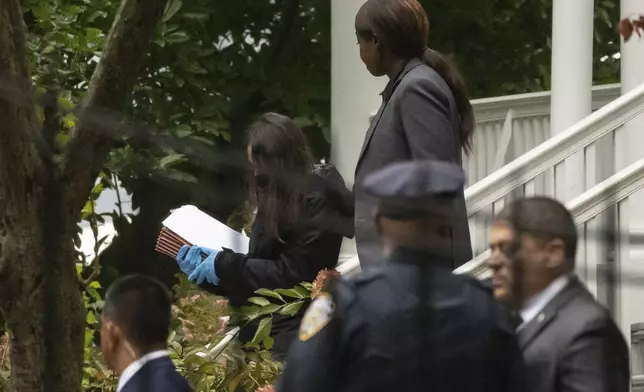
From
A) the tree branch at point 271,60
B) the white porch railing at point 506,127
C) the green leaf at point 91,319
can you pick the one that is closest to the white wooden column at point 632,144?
the white porch railing at point 506,127

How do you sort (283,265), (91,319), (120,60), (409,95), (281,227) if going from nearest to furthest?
(120,60) < (409,95) < (281,227) < (283,265) < (91,319)

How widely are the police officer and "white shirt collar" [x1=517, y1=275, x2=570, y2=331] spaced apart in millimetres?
129

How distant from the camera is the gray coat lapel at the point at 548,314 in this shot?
7.57 feet

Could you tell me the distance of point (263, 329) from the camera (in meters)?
3.69

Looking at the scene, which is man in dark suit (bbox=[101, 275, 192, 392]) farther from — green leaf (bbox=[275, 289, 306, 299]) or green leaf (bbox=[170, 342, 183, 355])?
green leaf (bbox=[170, 342, 183, 355])

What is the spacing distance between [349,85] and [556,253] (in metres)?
4.50

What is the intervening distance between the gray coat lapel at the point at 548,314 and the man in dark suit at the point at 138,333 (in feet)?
2.36

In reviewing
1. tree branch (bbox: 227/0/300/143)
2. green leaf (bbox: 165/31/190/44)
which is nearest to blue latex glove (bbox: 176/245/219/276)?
green leaf (bbox: 165/31/190/44)

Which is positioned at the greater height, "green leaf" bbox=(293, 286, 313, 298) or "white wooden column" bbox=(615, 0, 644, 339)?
"green leaf" bbox=(293, 286, 313, 298)

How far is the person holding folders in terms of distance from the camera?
3104 mm

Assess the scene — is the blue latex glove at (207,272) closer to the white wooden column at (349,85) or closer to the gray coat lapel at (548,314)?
the gray coat lapel at (548,314)

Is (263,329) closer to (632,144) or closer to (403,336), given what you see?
(403,336)

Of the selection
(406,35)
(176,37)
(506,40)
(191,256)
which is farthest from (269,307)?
(506,40)

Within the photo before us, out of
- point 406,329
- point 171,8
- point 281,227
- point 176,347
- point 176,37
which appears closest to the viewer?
point 406,329
